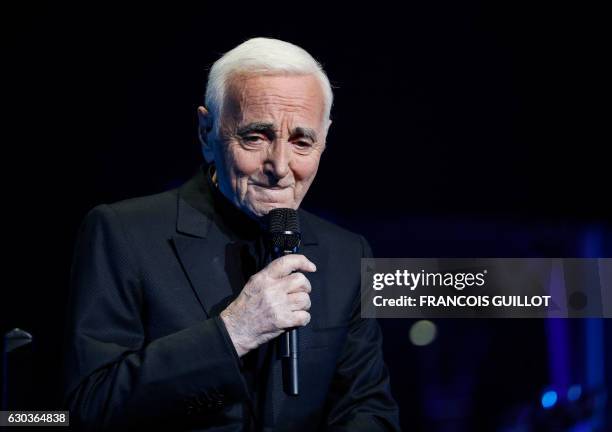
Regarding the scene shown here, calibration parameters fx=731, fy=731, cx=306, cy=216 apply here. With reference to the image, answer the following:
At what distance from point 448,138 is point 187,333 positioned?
1757 mm

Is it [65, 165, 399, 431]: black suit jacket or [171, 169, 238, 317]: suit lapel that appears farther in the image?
[171, 169, 238, 317]: suit lapel

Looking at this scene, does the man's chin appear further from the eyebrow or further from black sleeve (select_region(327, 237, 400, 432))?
black sleeve (select_region(327, 237, 400, 432))

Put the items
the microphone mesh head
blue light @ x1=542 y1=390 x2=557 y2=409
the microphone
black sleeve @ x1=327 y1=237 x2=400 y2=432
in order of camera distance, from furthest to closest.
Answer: blue light @ x1=542 y1=390 x2=557 y2=409 < black sleeve @ x1=327 y1=237 x2=400 y2=432 < the microphone mesh head < the microphone

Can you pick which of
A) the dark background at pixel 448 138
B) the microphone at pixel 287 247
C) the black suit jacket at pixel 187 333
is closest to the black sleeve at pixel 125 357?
the black suit jacket at pixel 187 333

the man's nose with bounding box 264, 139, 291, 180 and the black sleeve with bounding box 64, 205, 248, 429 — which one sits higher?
the man's nose with bounding box 264, 139, 291, 180

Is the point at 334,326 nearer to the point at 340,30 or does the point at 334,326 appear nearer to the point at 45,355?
the point at 45,355

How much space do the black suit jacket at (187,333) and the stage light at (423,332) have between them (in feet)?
2.52

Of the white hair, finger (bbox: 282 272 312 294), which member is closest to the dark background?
the white hair

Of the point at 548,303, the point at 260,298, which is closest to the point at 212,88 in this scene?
the point at 260,298

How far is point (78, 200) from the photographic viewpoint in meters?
2.99

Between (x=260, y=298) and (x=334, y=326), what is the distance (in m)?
0.55

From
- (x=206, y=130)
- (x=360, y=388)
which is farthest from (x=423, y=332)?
(x=206, y=130)

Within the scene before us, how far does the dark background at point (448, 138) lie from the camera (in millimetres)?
3125

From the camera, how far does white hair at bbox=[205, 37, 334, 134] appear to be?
84.2 inches
